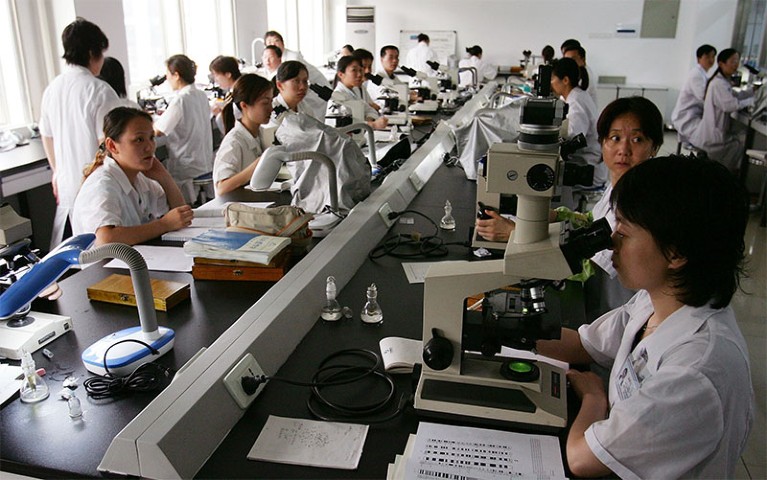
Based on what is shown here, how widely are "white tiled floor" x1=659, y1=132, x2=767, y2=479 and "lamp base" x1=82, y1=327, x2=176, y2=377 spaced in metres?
1.28

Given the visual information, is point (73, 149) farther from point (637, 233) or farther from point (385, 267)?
point (637, 233)

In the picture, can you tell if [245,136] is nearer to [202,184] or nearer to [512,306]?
[202,184]

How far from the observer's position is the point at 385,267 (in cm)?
200

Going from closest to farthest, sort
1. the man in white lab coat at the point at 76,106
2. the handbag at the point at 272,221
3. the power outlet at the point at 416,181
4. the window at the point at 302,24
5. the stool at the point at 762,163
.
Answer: the handbag at the point at 272,221
the power outlet at the point at 416,181
the man in white lab coat at the point at 76,106
the stool at the point at 762,163
the window at the point at 302,24

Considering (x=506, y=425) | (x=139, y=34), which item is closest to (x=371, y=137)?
(x=506, y=425)

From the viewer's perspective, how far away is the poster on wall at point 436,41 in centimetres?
1086

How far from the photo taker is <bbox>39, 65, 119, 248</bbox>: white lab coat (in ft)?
11.0

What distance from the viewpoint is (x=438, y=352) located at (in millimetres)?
1140

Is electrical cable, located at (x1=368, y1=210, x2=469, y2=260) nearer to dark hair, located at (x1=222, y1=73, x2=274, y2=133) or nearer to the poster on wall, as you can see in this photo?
dark hair, located at (x1=222, y1=73, x2=274, y2=133)

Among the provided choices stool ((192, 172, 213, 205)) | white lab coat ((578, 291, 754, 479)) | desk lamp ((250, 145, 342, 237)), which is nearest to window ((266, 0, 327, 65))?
stool ((192, 172, 213, 205))

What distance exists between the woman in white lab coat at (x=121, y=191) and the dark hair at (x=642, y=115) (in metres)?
1.62

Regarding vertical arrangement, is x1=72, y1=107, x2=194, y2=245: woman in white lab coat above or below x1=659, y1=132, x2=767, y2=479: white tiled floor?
above

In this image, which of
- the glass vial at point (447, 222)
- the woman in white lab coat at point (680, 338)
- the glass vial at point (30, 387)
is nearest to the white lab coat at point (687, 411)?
the woman in white lab coat at point (680, 338)

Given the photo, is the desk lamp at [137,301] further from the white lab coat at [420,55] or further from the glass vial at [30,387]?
the white lab coat at [420,55]
